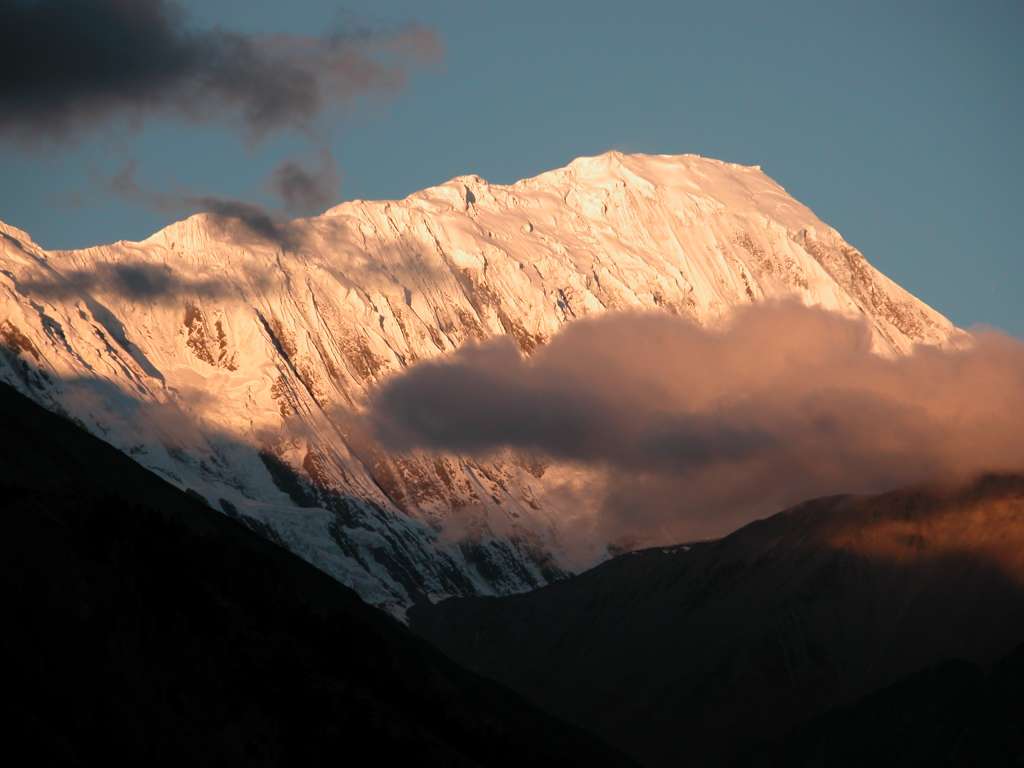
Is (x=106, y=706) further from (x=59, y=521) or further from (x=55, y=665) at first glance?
(x=59, y=521)

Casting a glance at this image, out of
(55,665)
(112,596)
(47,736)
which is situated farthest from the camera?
(112,596)

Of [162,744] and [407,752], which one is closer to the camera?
[162,744]

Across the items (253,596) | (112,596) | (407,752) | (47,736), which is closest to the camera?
(47,736)

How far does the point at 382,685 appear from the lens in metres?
190

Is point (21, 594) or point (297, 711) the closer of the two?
point (21, 594)

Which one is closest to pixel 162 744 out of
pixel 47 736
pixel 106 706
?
pixel 106 706

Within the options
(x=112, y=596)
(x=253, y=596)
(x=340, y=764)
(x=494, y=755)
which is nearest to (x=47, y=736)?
(x=112, y=596)

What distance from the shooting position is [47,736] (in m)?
126

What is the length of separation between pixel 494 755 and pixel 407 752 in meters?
29.3

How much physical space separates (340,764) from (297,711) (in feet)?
16.5

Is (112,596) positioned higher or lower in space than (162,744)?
higher

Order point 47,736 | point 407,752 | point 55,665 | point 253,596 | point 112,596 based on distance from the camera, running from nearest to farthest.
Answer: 1. point 47,736
2. point 55,665
3. point 112,596
4. point 407,752
5. point 253,596

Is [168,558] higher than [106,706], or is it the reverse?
[168,558]

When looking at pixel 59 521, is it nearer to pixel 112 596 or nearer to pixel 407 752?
pixel 112 596
